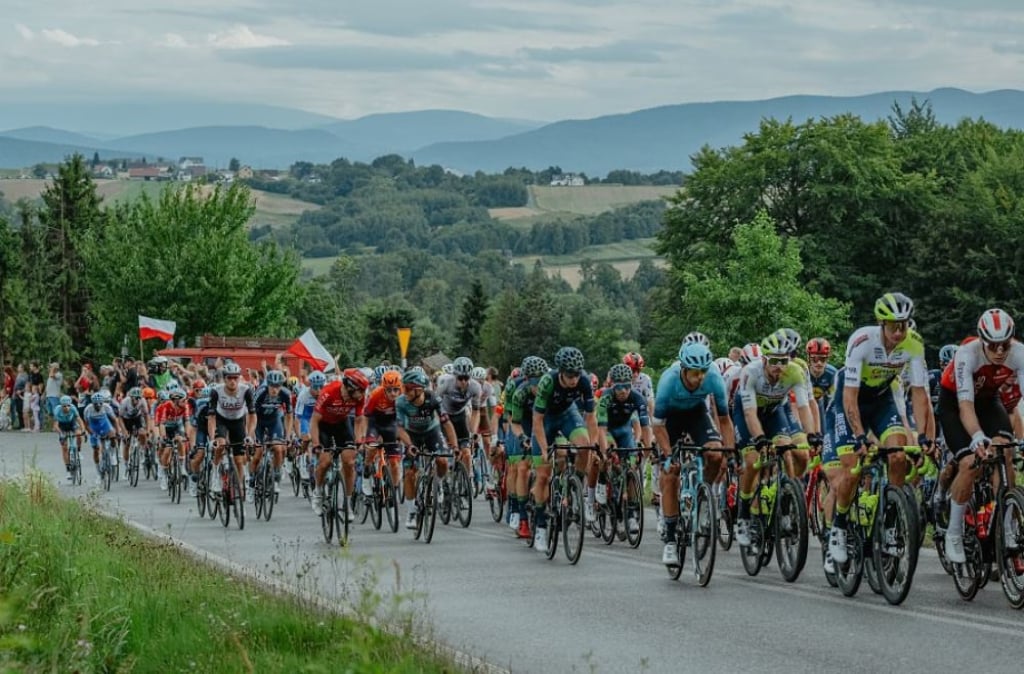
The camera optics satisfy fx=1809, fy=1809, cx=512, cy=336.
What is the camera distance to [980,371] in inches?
484

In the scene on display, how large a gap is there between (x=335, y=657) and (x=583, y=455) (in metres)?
7.47

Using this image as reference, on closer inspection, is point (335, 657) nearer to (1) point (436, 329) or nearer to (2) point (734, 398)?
(2) point (734, 398)

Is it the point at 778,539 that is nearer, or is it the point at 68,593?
the point at 68,593

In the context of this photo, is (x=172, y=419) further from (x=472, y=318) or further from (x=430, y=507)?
Result: (x=472, y=318)

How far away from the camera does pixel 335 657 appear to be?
31.4ft

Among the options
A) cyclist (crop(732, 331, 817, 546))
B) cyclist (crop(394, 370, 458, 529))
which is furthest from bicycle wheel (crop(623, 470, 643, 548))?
cyclist (crop(394, 370, 458, 529))

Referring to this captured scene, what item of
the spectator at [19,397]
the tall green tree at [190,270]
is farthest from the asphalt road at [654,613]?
the tall green tree at [190,270]

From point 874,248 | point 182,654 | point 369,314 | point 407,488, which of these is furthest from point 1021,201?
point 369,314

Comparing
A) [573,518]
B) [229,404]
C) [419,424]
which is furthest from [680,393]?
[229,404]

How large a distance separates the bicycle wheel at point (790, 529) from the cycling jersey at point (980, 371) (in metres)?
1.59

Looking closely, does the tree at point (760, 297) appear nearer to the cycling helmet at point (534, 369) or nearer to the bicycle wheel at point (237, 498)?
the bicycle wheel at point (237, 498)

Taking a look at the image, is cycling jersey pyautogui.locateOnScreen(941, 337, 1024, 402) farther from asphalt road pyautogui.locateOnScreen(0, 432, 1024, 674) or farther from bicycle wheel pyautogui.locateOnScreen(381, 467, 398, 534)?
bicycle wheel pyautogui.locateOnScreen(381, 467, 398, 534)

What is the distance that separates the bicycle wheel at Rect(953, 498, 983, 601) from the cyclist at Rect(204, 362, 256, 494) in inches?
478

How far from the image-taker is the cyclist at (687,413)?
558 inches
